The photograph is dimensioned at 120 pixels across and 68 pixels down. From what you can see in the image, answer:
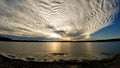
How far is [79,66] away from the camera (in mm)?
21875

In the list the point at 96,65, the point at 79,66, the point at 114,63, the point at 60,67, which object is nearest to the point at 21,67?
the point at 60,67

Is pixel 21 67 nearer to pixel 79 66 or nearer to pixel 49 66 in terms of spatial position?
pixel 49 66

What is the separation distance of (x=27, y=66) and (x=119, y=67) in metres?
12.1

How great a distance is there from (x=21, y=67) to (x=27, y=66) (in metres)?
0.81

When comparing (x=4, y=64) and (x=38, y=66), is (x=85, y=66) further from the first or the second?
(x=4, y=64)

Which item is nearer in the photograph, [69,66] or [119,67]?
[119,67]

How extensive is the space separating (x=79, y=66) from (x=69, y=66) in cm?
138

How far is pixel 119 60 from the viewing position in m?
22.0

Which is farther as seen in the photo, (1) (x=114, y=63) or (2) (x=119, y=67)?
(1) (x=114, y=63)

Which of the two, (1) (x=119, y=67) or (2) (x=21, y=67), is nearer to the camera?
(1) (x=119, y=67)

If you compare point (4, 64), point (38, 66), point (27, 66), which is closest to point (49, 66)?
point (38, 66)

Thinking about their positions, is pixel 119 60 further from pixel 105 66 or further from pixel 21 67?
pixel 21 67

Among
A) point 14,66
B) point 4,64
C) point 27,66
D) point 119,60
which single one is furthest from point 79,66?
point 4,64

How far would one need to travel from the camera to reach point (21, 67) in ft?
71.1
